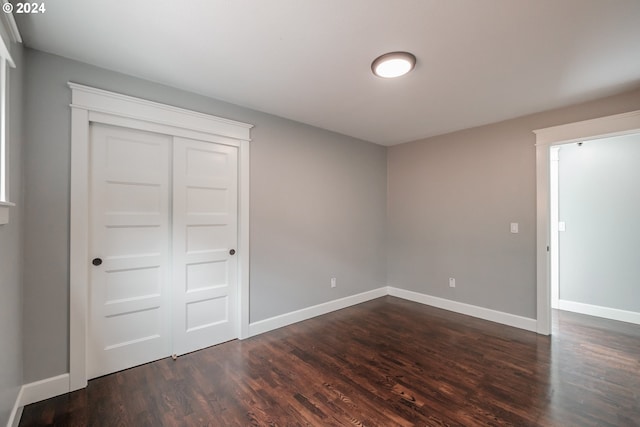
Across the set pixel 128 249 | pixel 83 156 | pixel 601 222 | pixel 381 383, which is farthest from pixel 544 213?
pixel 83 156

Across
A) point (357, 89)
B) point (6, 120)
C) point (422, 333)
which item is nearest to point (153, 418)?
point (6, 120)

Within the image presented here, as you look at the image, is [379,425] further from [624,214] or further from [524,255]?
[624,214]

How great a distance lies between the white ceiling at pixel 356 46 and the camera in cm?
163

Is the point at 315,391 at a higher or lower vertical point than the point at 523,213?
lower

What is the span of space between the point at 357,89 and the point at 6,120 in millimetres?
2493

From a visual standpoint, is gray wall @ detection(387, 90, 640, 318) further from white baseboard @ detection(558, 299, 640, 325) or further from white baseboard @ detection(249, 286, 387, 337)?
white baseboard @ detection(558, 299, 640, 325)

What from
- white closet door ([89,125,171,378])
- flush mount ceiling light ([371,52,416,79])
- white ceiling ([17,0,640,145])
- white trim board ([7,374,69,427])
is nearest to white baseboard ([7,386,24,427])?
white trim board ([7,374,69,427])

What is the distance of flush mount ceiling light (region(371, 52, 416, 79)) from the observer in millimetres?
2068

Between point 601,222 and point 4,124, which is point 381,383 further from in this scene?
point 601,222

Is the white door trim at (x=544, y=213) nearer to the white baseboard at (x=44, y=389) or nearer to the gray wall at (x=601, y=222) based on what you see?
the gray wall at (x=601, y=222)

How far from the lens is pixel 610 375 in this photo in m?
2.31

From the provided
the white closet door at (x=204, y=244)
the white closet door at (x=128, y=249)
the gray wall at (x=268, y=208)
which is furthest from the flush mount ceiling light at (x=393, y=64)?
the white closet door at (x=128, y=249)

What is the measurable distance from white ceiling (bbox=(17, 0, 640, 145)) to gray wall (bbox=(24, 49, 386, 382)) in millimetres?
245

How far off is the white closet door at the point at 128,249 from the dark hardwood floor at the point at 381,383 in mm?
251
